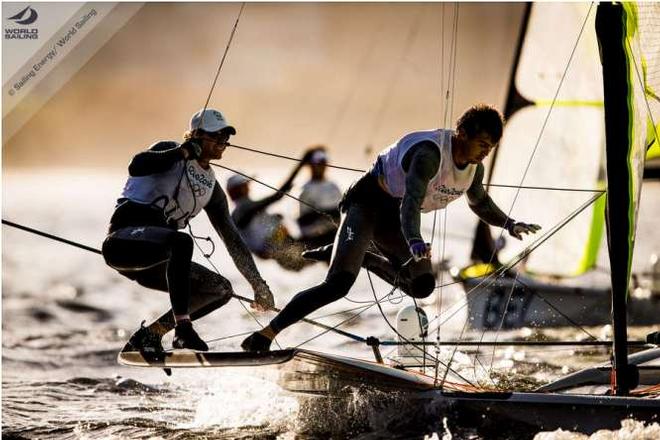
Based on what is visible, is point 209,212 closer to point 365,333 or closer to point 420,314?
point 420,314

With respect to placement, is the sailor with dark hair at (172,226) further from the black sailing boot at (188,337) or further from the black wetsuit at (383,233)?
the black wetsuit at (383,233)

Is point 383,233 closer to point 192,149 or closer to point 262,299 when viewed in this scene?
point 262,299

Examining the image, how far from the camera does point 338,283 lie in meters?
5.02

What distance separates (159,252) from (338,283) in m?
0.85

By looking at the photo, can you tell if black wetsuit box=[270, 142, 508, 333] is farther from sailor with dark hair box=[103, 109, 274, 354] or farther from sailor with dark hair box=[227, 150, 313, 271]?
sailor with dark hair box=[227, 150, 313, 271]

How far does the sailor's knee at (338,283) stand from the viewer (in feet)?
16.4

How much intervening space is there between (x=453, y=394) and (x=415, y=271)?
81 centimetres

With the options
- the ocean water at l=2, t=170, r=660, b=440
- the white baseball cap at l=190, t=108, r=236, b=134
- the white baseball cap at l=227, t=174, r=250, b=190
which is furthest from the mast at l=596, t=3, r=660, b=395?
the white baseball cap at l=227, t=174, r=250, b=190

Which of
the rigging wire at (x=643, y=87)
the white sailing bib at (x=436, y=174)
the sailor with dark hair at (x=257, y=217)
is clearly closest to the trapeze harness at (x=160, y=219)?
the white sailing bib at (x=436, y=174)

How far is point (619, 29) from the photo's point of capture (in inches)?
190

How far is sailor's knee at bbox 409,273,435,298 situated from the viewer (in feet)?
17.5

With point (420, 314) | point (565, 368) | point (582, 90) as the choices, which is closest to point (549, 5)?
point (582, 90)

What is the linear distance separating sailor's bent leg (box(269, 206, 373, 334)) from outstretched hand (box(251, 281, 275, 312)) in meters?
0.62

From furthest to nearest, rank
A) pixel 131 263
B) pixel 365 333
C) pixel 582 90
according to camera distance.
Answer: pixel 582 90 → pixel 365 333 → pixel 131 263
